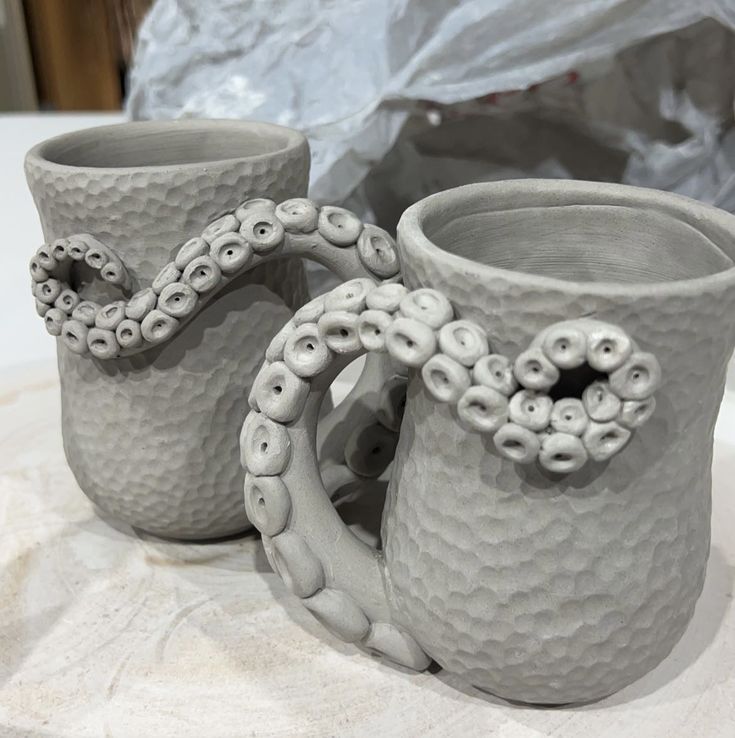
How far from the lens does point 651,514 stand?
0.42 meters

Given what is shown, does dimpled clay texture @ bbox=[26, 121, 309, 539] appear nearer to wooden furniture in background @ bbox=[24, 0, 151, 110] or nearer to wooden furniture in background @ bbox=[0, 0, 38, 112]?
wooden furniture in background @ bbox=[24, 0, 151, 110]

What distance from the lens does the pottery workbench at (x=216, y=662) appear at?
0.48 m

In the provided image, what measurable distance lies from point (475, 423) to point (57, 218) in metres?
0.32

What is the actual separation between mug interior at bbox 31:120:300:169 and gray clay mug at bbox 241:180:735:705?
0.22 metres

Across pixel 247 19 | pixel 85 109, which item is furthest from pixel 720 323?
pixel 85 109

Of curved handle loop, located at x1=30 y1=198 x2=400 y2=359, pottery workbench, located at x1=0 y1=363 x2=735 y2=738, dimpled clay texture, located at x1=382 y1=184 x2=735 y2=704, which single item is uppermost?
curved handle loop, located at x1=30 y1=198 x2=400 y2=359

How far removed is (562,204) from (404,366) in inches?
6.0

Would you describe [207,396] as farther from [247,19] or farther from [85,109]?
[85,109]

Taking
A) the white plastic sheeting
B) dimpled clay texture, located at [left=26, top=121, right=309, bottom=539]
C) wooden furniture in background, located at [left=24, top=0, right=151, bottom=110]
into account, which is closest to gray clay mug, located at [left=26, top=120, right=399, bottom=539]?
dimpled clay texture, located at [left=26, top=121, right=309, bottom=539]

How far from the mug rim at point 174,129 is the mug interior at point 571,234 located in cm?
14

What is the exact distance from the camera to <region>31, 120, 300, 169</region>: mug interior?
62 centimetres

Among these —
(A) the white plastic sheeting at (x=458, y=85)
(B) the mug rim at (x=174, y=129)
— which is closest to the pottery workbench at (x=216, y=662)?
(B) the mug rim at (x=174, y=129)

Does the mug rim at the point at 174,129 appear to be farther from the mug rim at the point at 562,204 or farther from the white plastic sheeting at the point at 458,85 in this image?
the white plastic sheeting at the point at 458,85

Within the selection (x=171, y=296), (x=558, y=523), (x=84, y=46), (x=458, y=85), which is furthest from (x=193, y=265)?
(x=84, y=46)
